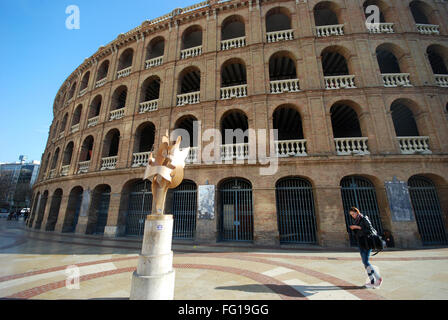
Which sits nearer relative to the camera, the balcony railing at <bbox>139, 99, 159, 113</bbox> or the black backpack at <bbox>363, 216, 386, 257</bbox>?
the black backpack at <bbox>363, 216, 386, 257</bbox>

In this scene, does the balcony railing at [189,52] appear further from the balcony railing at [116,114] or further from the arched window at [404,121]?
the arched window at [404,121]

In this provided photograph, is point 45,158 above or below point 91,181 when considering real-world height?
above

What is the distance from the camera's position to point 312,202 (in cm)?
980

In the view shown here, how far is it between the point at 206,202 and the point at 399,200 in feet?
31.1

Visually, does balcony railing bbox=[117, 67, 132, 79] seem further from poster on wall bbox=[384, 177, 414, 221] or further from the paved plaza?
poster on wall bbox=[384, 177, 414, 221]

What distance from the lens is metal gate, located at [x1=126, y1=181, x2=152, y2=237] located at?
12.0 m

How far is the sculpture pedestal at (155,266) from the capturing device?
3.05m

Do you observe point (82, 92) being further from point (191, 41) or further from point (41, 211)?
point (41, 211)

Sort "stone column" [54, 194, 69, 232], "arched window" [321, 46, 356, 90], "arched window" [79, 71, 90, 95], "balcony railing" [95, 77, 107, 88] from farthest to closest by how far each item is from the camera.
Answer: "arched window" [79, 71, 90, 95] < "balcony railing" [95, 77, 107, 88] < "stone column" [54, 194, 69, 232] < "arched window" [321, 46, 356, 90]

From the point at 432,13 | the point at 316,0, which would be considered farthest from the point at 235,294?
the point at 432,13

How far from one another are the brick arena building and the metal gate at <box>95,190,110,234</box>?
0.30 feet

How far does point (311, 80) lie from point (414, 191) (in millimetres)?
8057

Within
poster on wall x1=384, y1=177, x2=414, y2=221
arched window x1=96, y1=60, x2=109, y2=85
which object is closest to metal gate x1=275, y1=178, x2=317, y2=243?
poster on wall x1=384, y1=177, x2=414, y2=221

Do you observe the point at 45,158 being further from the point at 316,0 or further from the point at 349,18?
the point at 349,18
